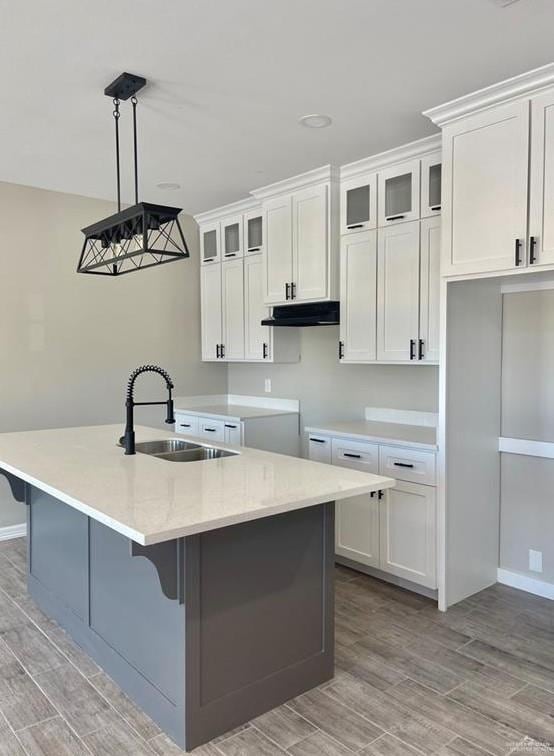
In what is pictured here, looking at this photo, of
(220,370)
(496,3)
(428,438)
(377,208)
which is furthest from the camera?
(220,370)

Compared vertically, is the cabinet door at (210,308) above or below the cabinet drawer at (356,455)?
above

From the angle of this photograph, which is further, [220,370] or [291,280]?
[220,370]

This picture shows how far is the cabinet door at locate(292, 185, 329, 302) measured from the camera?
3.99 meters

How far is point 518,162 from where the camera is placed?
269 cm

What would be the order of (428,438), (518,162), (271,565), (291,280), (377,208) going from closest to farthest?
(271,565), (518,162), (428,438), (377,208), (291,280)

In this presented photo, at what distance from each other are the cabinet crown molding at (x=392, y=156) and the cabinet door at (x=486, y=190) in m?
0.33

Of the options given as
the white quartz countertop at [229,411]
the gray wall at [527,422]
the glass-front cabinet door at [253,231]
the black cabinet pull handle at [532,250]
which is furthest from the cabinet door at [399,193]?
the white quartz countertop at [229,411]

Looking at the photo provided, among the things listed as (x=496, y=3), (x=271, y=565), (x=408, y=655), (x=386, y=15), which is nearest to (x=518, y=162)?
(x=496, y=3)

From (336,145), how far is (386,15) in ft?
4.41

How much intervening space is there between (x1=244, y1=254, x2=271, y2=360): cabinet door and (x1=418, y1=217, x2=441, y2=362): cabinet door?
61.9 inches

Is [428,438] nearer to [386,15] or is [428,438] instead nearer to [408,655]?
[408,655]

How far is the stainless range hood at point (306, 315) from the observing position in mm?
4004

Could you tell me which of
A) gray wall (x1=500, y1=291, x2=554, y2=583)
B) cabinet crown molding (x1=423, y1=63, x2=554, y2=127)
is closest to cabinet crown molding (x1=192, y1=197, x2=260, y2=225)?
cabinet crown molding (x1=423, y1=63, x2=554, y2=127)

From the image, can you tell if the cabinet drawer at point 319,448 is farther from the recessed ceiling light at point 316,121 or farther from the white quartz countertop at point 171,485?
the recessed ceiling light at point 316,121
